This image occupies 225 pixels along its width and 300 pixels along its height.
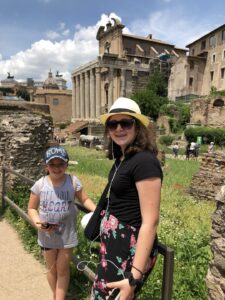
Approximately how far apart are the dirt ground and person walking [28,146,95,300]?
2.23 ft

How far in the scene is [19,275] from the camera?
4.44 metres

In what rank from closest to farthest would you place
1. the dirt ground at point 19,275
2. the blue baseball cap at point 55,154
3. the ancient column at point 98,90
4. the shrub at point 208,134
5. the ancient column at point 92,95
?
the blue baseball cap at point 55,154 < the dirt ground at point 19,275 < the shrub at point 208,134 < the ancient column at point 98,90 < the ancient column at point 92,95

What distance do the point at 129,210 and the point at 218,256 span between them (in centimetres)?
97

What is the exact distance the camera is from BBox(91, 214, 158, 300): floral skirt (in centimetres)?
229

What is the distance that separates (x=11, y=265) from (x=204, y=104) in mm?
42112

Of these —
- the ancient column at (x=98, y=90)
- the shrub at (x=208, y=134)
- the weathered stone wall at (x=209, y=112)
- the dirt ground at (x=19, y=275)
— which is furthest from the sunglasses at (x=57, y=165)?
the ancient column at (x=98, y=90)

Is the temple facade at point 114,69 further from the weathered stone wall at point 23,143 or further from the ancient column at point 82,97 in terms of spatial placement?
the weathered stone wall at point 23,143

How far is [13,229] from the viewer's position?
6184 mm

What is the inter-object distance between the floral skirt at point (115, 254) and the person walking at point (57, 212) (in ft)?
3.23

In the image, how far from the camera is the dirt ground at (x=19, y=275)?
4.00m

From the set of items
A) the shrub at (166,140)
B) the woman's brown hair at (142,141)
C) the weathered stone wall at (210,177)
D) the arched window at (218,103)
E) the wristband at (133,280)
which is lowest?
the shrub at (166,140)

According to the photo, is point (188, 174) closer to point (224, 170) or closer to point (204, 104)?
point (224, 170)

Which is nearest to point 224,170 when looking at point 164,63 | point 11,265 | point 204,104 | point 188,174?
point 188,174

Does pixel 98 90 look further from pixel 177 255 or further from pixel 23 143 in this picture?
pixel 177 255
